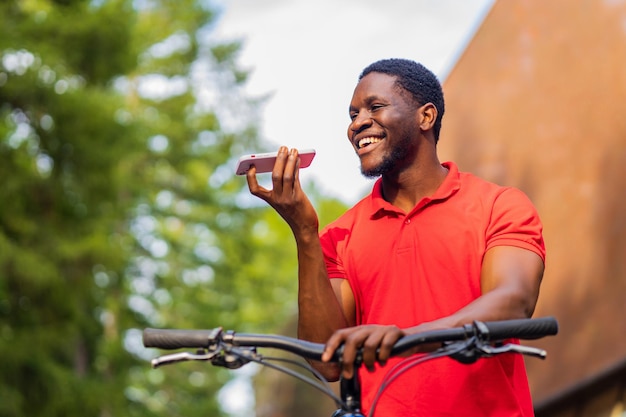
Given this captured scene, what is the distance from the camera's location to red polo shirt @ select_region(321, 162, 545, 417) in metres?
2.42

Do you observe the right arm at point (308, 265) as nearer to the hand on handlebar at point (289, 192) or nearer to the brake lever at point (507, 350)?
the hand on handlebar at point (289, 192)

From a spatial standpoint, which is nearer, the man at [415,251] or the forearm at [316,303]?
the man at [415,251]

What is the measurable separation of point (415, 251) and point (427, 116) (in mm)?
427

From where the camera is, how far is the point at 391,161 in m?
2.63

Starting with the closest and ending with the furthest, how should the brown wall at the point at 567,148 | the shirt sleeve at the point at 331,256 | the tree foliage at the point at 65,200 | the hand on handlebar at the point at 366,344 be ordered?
the hand on handlebar at the point at 366,344 → the shirt sleeve at the point at 331,256 → the brown wall at the point at 567,148 → the tree foliage at the point at 65,200

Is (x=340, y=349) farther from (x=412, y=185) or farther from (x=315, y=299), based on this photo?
(x=412, y=185)

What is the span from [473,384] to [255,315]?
3175 centimetres

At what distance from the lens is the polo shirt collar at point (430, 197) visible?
8.82 feet

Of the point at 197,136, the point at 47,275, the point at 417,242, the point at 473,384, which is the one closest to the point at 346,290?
the point at 417,242

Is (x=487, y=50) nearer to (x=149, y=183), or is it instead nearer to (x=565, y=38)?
(x=565, y=38)

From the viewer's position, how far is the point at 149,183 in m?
21.7

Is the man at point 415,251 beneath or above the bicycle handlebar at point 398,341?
above

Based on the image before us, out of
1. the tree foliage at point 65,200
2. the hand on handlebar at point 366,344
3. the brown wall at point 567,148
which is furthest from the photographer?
the tree foliage at point 65,200

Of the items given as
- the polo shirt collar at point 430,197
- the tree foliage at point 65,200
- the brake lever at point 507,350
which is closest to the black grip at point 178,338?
the brake lever at point 507,350
